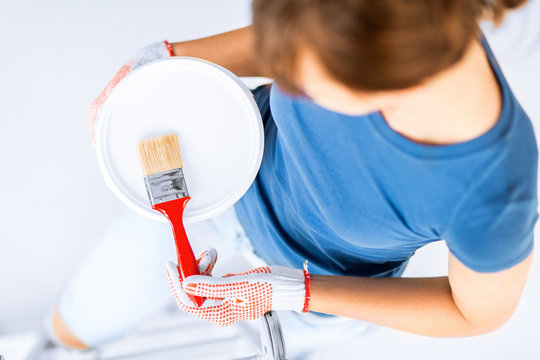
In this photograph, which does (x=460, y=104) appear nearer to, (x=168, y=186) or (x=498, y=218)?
(x=498, y=218)

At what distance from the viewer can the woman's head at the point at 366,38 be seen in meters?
0.32

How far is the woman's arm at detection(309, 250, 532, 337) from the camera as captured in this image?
1.93 feet

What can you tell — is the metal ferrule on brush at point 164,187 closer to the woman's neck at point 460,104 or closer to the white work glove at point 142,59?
the white work glove at point 142,59

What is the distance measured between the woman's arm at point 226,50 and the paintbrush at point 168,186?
0.21 meters

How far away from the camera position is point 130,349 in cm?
114

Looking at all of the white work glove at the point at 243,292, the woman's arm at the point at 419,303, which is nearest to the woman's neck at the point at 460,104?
the woman's arm at the point at 419,303

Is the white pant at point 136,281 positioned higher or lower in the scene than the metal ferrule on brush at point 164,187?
lower

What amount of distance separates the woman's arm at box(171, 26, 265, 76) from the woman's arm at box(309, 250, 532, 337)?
1.25 ft

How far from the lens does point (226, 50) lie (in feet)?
2.60

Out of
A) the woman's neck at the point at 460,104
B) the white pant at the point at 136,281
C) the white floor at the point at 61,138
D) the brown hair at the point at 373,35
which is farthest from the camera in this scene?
the white floor at the point at 61,138

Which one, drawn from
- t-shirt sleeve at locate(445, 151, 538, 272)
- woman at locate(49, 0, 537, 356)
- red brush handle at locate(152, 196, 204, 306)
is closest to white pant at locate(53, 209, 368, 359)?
woman at locate(49, 0, 537, 356)

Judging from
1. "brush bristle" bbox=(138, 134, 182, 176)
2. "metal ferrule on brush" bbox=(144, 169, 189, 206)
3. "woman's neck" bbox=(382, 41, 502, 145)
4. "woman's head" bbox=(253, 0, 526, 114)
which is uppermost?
"woman's head" bbox=(253, 0, 526, 114)

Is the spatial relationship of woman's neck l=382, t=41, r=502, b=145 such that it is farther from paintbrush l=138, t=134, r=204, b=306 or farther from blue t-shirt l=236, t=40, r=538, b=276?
paintbrush l=138, t=134, r=204, b=306

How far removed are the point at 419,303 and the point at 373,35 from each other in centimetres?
47
